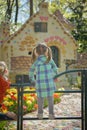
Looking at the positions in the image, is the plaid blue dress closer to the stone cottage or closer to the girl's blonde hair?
the girl's blonde hair

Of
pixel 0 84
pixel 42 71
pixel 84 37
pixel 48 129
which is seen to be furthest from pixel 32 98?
pixel 84 37

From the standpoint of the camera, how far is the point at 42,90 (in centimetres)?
552

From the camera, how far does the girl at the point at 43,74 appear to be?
5535mm

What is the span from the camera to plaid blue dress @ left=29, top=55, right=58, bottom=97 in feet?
18.1

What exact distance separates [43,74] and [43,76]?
0.11 feet

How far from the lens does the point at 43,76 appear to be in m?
5.59

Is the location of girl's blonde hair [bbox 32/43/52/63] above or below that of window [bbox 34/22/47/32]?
below

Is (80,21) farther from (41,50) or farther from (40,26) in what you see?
(41,50)

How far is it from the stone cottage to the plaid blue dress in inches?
530

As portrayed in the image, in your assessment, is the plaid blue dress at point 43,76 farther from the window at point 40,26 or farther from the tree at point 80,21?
the tree at point 80,21

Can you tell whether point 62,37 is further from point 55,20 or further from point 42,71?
point 42,71

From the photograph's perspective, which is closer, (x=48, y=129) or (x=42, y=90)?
(x=42, y=90)

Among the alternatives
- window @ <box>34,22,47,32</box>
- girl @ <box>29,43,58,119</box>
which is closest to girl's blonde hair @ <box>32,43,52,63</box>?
girl @ <box>29,43,58,119</box>

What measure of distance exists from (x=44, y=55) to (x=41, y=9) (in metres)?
13.6
